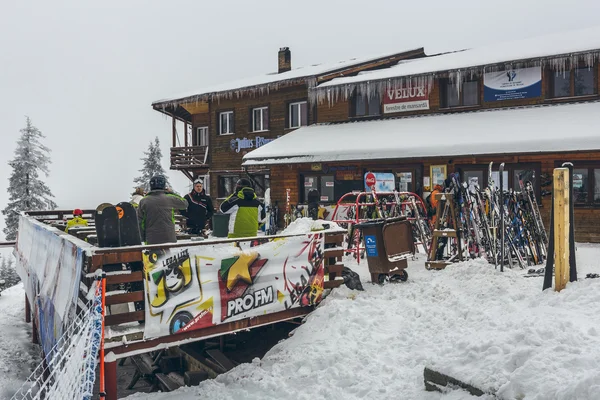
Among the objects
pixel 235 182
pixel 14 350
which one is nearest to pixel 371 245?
pixel 14 350

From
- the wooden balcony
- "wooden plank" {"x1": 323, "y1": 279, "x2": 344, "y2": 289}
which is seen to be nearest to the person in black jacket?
"wooden plank" {"x1": 323, "y1": 279, "x2": 344, "y2": 289}

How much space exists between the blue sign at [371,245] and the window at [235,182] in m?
14.8

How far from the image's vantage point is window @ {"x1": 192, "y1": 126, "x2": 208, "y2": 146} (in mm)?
26766

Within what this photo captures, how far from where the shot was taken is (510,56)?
1617 centimetres

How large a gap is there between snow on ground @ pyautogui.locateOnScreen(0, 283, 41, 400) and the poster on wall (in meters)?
15.4

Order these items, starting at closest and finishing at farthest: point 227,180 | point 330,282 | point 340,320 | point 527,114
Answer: point 340,320 < point 330,282 < point 527,114 < point 227,180

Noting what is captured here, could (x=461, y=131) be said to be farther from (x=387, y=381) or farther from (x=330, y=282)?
(x=387, y=381)

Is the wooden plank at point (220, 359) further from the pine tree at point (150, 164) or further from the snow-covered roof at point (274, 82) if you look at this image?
the pine tree at point (150, 164)

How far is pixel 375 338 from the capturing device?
234 inches

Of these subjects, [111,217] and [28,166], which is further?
[28,166]

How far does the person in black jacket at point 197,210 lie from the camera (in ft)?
32.6

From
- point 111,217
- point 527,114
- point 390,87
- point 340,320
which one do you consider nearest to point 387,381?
point 340,320

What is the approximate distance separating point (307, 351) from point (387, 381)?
1.24 m

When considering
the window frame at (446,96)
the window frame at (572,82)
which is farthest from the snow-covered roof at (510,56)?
the window frame at (446,96)
